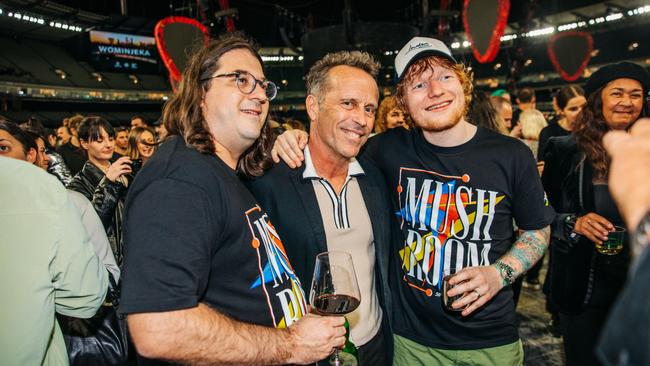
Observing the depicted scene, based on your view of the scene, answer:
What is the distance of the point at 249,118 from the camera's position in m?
1.52

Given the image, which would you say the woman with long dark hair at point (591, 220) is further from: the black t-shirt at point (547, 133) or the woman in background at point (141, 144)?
the woman in background at point (141, 144)

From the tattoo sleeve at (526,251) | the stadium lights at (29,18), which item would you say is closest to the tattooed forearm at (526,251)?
the tattoo sleeve at (526,251)

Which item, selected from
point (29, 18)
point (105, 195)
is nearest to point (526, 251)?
point (105, 195)

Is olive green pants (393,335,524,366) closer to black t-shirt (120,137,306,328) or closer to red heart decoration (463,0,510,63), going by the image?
black t-shirt (120,137,306,328)

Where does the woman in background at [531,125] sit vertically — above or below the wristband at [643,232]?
above

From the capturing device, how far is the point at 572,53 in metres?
9.82

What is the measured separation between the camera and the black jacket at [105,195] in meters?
3.03

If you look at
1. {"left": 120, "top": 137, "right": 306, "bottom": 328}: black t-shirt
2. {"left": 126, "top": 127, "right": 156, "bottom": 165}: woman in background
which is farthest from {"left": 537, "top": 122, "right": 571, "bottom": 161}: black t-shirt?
{"left": 126, "top": 127, "right": 156, "bottom": 165}: woman in background

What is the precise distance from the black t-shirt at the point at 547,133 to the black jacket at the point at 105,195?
14.0ft

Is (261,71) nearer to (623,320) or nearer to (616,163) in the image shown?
(616,163)

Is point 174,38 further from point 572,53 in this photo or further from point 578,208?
point 572,53

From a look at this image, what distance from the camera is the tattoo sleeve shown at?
1784mm

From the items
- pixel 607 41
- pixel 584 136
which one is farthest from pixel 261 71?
pixel 607 41

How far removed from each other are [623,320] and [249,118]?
1318 millimetres
